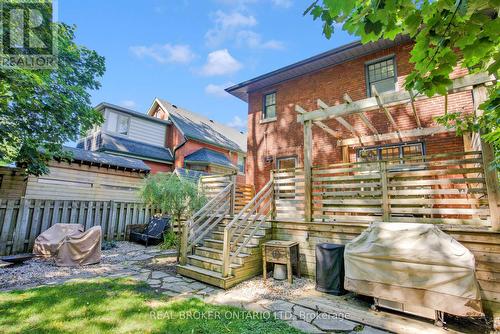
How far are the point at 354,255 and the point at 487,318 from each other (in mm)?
2086

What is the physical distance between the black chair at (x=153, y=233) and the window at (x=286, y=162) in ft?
17.0

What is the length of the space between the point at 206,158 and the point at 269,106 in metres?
7.89

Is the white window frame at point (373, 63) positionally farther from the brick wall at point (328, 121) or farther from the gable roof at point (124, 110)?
the gable roof at point (124, 110)

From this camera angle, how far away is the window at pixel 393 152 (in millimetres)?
7923

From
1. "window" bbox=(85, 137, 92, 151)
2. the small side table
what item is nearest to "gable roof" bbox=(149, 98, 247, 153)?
"window" bbox=(85, 137, 92, 151)

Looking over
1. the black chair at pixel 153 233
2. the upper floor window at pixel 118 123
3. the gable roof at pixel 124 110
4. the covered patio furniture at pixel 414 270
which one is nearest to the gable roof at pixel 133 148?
the upper floor window at pixel 118 123

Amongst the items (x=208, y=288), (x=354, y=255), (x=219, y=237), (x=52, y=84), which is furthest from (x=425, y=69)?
(x=52, y=84)

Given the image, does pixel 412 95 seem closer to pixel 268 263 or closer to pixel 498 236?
pixel 498 236

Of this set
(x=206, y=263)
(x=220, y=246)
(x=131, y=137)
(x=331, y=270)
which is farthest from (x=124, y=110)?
(x=331, y=270)

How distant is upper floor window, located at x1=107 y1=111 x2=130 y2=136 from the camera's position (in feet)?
53.8

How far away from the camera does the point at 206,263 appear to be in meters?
5.76

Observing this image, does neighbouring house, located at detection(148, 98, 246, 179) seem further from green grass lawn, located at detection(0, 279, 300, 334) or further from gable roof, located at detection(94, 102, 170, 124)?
green grass lawn, located at detection(0, 279, 300, 334)

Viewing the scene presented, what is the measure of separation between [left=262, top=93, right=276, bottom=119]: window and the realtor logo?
26.2 feet

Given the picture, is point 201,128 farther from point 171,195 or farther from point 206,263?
point 206,263
